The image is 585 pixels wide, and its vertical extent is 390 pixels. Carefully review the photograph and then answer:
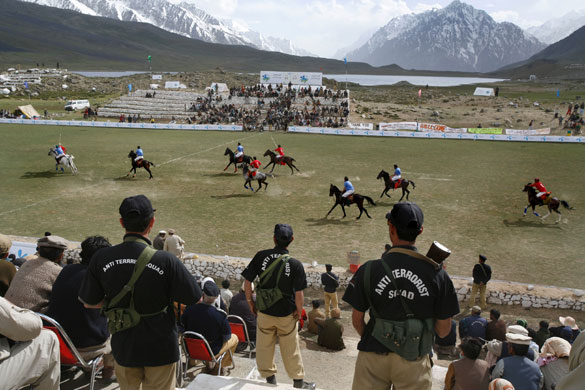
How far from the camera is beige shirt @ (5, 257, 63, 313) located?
522cm

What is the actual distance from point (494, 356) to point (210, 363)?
4.12 meters

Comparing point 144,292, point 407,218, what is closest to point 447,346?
point 407,218

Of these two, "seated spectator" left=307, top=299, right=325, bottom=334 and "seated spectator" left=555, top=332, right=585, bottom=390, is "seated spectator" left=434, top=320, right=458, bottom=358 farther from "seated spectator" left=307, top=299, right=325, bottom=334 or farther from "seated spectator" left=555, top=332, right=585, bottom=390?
"seated spectator" left=555, top=332, right=585, bottom=390

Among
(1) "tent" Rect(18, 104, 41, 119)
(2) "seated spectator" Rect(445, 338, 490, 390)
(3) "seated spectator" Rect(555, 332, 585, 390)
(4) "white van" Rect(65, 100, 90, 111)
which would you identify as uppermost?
(4) "white van" Rect(65, 100, 90, 111)

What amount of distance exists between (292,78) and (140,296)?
2533 inches

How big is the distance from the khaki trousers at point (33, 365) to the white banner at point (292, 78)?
6261 centimetres

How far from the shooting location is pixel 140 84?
3612 inches

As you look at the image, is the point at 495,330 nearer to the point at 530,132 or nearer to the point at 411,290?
the point at 411,290

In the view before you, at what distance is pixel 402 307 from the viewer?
362 cm

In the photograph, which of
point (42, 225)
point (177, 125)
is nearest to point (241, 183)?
point (42, 225)

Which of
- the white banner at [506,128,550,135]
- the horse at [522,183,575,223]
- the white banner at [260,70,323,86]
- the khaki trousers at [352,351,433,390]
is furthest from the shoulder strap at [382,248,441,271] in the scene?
the white banner at [260,70,323,86]

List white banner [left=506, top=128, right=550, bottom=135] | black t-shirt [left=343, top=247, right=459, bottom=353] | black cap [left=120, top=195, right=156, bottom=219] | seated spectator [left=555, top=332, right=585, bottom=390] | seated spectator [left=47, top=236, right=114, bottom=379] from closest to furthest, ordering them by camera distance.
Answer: seated spectator [left=555, top=332, right=585, bottom=390]
black t-shirt [left=343, top=247, right=459, bottom=353]
black cap [left=120, top=195, right=156, bottom=219]
seated spectator [left=47, top=236, right=114, bottom=379]
white banner [left=506, top=128, right=550, bottom=135]

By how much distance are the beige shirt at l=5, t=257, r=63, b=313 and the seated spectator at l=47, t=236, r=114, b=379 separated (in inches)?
10.1

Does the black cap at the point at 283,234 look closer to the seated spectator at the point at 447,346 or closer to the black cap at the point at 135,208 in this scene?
the black cap at the point at 135,208
